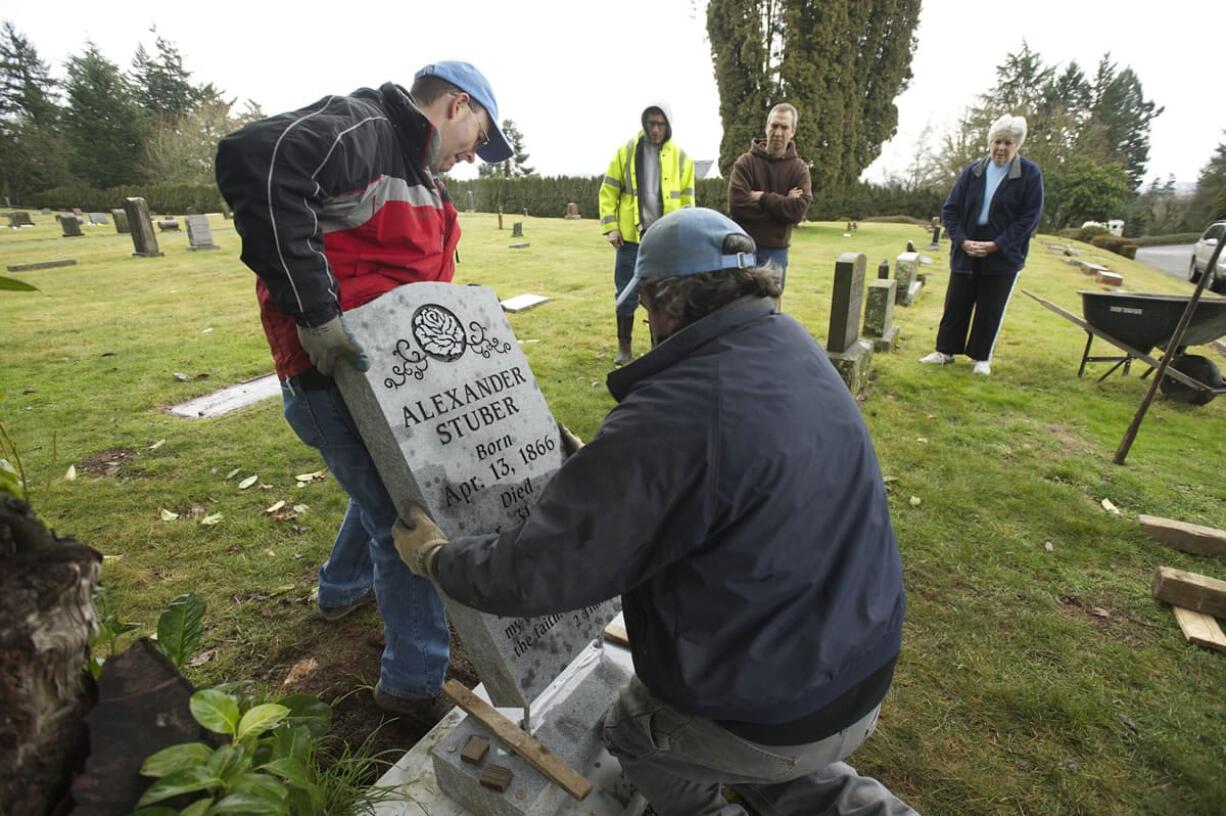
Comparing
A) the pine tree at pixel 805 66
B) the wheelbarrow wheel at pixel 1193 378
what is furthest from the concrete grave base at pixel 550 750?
the pine tree at pixel 805 66

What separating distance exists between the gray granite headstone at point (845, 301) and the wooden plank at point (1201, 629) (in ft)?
9.61

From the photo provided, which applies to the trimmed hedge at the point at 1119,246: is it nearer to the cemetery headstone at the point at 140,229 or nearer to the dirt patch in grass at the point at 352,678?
the dirt patch in grass at the point at 352,678

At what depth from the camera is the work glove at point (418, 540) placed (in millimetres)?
1554

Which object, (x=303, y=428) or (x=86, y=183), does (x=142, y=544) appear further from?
(x=86, y=183)

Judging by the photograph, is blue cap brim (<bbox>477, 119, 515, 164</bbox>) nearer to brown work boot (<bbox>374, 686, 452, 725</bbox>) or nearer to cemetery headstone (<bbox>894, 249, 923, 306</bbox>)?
brown work boot (<bbox>374, 686, 452, 725</bbox>)

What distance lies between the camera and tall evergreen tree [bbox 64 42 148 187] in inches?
1527

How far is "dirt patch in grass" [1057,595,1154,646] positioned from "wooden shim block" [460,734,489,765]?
2685 millimetres

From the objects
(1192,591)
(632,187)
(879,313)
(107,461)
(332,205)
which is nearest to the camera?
(332,205)

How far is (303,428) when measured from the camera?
1.92 meters

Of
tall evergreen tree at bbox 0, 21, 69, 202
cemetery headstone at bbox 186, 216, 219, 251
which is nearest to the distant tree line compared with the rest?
tall evergreen tree at bbox 0, 21, 69, 202

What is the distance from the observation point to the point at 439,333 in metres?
1.82

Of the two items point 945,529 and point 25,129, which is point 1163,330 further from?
point 25,129

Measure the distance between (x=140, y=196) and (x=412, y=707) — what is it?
40.8 m

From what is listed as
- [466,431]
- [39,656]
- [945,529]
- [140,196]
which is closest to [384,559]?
[466,431]
